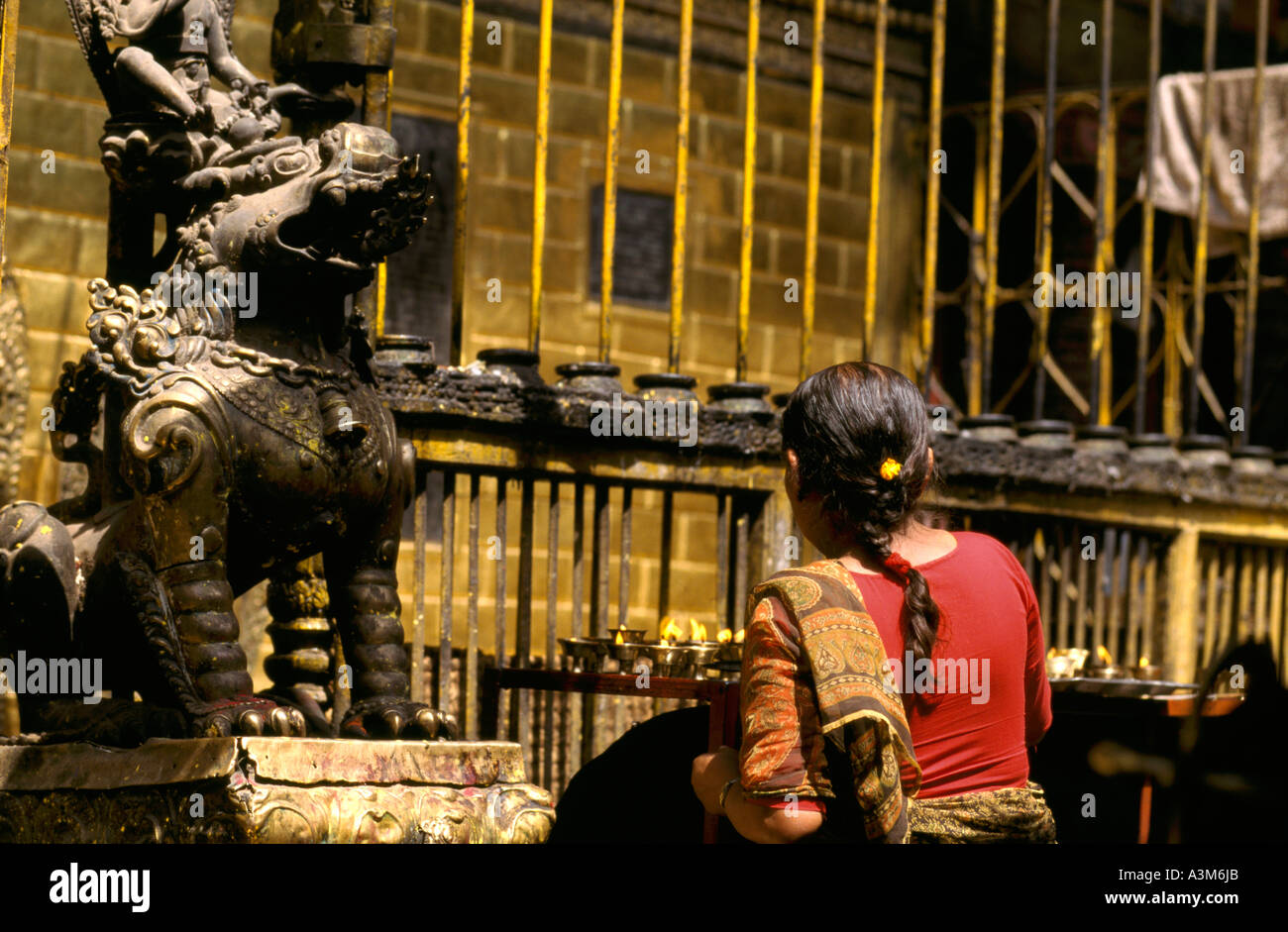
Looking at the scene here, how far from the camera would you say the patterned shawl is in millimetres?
2266

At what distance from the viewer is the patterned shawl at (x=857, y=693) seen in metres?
2.27

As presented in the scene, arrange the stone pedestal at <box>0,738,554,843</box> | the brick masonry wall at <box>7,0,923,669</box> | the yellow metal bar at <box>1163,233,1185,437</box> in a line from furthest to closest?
1. the yellow metal bar at <box>1163,233,1185,437</box>
2. the brick masonry wall at <box>7,0,923,669</box>
3. the stone pedestal at <box>0,738,554,843</box>

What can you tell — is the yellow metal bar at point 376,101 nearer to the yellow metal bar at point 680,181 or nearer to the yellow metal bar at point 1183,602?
the yellow metal bar at point 680,181

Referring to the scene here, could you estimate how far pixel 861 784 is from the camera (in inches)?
90.3

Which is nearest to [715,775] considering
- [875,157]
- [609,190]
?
[609,190]

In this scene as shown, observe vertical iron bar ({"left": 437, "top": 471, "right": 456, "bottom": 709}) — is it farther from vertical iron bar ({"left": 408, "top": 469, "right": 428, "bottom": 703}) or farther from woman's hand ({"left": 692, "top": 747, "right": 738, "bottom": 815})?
woman's hand ({"left": 692, "top": 747, "right": 738, "bottom": 815})

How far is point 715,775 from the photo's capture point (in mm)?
2426

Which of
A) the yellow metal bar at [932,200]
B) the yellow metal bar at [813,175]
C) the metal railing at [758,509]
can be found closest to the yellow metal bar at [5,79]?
the metal railing at [758,509]

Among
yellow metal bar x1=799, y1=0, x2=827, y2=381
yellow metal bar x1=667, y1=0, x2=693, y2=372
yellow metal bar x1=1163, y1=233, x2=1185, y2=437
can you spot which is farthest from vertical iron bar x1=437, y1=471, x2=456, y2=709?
yellow metal bar x1=1163, y1=233, x2=1185, y2=437

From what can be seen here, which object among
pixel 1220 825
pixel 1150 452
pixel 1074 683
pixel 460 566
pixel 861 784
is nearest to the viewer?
pixel 1220 825

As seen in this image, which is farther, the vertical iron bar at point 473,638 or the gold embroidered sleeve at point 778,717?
the vertical iron bar at point 473,638
